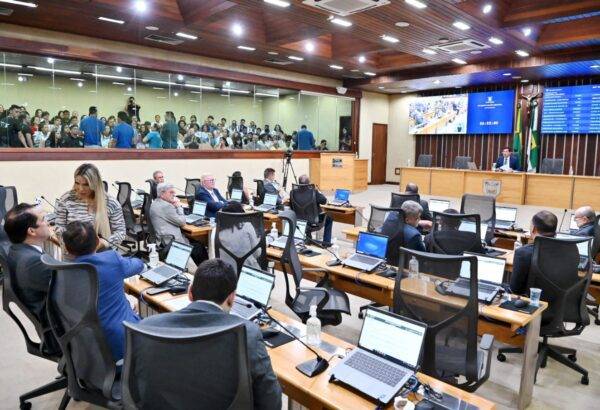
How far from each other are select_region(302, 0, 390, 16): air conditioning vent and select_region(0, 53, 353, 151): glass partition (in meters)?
5.36

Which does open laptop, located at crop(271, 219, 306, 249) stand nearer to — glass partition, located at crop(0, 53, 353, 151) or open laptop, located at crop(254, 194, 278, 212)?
open laptop, located at crop(254, 194, 278, 212)

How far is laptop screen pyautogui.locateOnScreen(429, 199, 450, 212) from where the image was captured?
603 centimetres

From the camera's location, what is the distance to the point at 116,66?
940cm

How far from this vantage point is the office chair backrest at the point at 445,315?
2322 millimetres

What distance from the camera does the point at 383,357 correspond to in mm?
2047

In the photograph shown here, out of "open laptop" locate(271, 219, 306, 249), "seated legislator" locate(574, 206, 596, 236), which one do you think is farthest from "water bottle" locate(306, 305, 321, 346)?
"seated legislator" locate(574, 206, 596, 236)

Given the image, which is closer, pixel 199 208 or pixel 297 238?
pixel 297 238

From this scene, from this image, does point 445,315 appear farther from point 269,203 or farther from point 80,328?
point 269,203

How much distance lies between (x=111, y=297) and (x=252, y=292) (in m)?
0.83

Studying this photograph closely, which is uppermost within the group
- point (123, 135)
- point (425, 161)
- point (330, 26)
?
point (330, 26)

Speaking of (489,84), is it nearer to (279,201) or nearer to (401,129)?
(401,129)

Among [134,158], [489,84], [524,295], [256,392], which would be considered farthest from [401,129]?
[256,392]

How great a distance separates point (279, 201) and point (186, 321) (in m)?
5.77

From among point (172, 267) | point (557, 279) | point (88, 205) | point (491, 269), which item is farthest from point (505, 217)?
point (88, 205)
